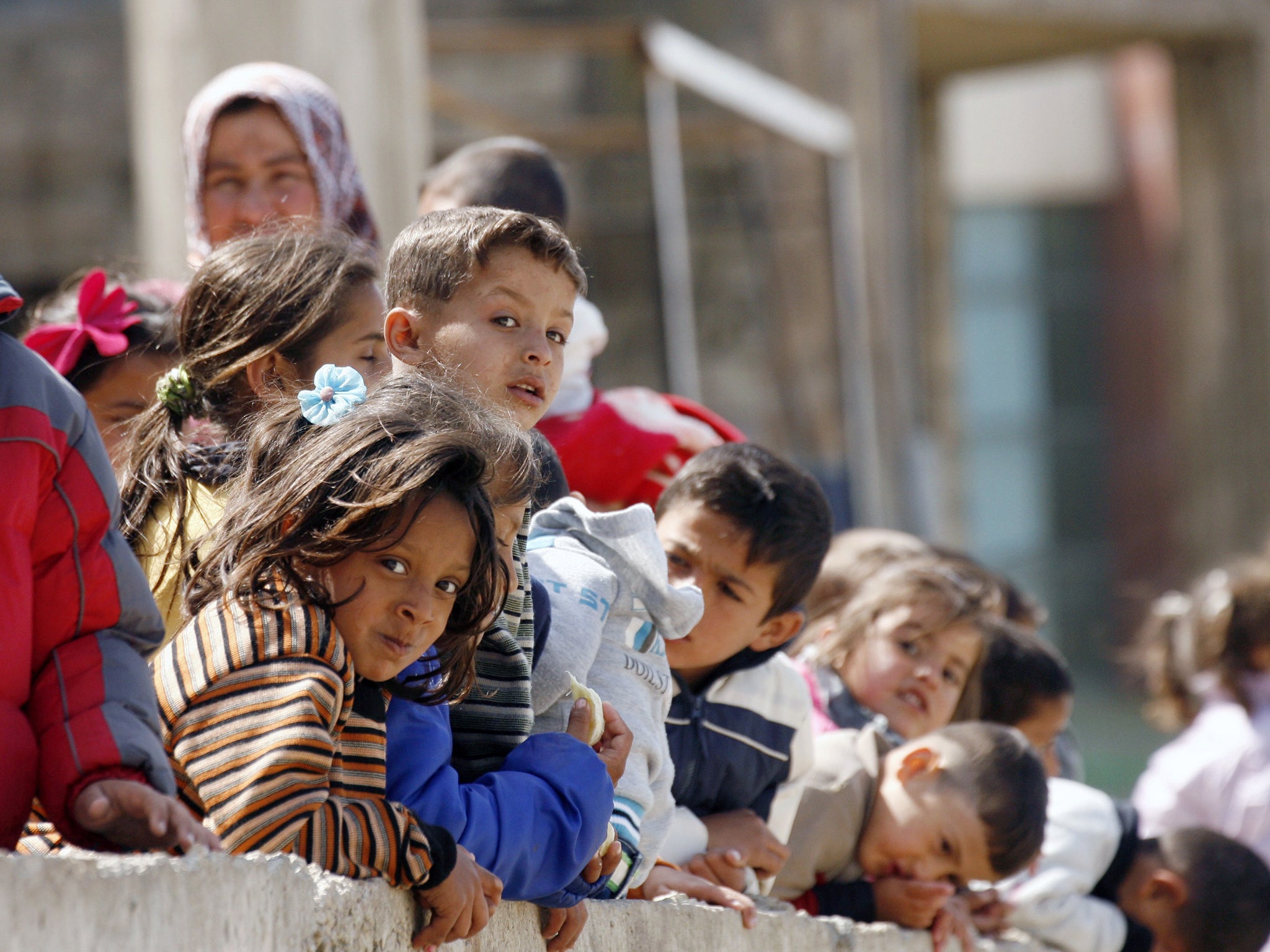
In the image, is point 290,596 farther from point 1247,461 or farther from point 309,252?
point 1247,461

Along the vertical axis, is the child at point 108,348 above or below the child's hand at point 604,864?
above

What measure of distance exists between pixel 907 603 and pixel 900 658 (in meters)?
0.11

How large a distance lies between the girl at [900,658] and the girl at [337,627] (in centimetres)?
161

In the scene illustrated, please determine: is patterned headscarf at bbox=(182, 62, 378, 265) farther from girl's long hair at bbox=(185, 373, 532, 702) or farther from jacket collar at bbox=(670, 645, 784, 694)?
girl's long hair at bbox=(185, 373, 532, 702)

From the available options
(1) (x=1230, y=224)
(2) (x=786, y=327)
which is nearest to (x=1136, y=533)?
(1) (x=1230, y=224)

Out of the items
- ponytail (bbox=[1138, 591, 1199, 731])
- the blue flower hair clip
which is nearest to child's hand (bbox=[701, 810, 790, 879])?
the blue flower hair clip

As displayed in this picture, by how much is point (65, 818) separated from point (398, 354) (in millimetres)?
881

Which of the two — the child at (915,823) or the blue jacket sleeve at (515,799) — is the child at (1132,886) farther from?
the blue jacket sleeve at (515,799)

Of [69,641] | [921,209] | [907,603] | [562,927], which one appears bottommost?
[921,209]

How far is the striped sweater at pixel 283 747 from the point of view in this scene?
1554mm

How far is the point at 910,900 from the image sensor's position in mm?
2896

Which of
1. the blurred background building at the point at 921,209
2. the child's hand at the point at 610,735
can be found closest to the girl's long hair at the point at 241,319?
the child's hand at the point at 610,735

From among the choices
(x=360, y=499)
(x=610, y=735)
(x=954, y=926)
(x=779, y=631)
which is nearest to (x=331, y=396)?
(x=360, y=499)

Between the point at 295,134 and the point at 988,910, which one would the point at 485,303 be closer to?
the point at 295,134
